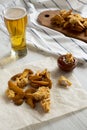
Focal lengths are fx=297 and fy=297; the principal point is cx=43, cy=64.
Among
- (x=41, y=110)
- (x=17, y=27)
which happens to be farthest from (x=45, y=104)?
(x=17, y=27)

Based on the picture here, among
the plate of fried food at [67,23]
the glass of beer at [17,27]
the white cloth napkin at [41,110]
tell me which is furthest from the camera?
the plate of fried food at [67,23]

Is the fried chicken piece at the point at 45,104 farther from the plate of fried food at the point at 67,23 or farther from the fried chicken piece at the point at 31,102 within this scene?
the plate of fried food at the point at 67,23

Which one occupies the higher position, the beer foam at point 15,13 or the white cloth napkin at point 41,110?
the beer foam at point 15,13

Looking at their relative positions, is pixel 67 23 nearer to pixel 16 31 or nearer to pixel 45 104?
pixel 16 31

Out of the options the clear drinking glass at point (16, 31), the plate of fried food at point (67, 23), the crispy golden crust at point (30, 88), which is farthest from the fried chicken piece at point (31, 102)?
the plate of fried food at point (67, 23)

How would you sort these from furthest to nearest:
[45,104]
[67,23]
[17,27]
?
[67,23]
[17,27]
[45,104]

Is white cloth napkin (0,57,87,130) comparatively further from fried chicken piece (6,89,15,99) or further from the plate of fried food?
the plate of fried food

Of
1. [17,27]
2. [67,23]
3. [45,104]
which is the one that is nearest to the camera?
[45,104]
